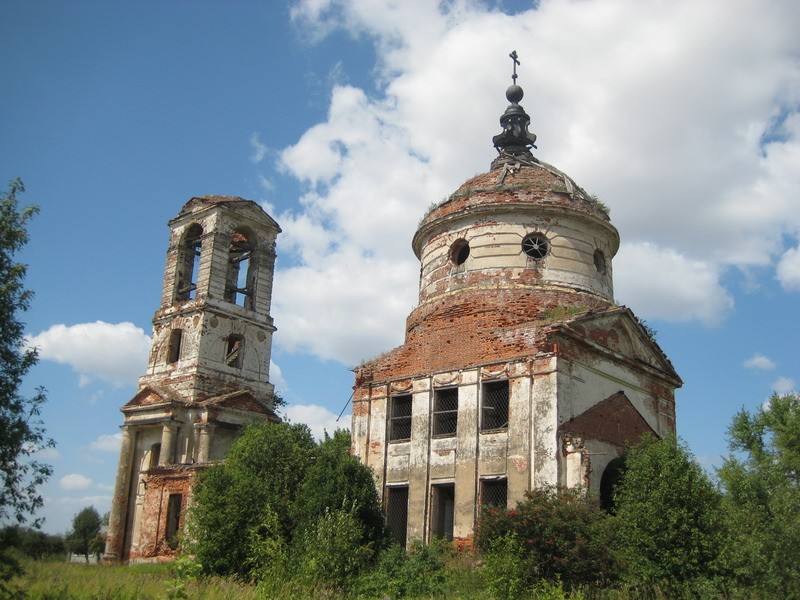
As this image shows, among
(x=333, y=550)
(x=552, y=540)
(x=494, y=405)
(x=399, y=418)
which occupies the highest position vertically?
(x=494, y=405)

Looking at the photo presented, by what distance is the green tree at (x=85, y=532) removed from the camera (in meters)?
43.8

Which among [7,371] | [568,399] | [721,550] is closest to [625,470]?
[568,399]

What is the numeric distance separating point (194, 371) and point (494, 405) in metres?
14.2

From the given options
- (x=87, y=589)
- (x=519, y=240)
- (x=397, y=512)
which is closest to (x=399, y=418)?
(x=397, y=512)

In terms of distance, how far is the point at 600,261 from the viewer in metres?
21.6

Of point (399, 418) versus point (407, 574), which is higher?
point (399, 418)

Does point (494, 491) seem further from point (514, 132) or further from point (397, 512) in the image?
point (514, 132)

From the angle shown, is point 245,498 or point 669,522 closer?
point 669,522

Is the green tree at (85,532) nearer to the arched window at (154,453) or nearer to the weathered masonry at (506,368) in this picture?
the arched window at (154,453)

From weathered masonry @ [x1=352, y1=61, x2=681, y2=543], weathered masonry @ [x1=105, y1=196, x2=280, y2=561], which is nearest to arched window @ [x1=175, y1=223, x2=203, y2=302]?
weathered masonry @ [x1=105, y1=196, x2=280, y2=561]

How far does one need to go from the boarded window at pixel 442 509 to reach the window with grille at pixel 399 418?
58.0 inches

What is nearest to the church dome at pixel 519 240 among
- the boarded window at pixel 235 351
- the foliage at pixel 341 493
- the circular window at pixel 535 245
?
the circular window at pixel 535 245

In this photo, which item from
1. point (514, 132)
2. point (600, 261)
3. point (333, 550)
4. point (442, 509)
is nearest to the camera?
point (333, 550)

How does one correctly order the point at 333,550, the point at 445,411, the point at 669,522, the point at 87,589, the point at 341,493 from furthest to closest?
the point at 445,411, the point at 341,493, the point at 333,550, the point at 669,522, the point at 87,589
